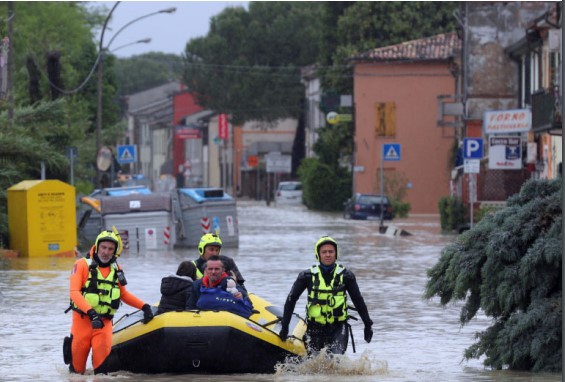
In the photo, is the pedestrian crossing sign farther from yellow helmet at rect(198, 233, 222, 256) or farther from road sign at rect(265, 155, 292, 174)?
road sign at rect(265, 155, 292, 174)

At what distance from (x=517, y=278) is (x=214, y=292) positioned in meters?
2.87

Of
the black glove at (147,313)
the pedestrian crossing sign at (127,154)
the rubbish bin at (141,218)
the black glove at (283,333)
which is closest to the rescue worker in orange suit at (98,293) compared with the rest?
the black glove at (147,313)

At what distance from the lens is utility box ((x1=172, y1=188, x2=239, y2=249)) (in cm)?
3762

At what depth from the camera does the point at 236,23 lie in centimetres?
11275

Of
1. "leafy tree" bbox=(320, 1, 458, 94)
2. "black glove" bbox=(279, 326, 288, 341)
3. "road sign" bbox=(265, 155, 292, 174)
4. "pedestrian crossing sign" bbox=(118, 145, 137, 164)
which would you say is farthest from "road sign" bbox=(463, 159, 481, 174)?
"road sign" bbox=(265, 155, 292, 174)

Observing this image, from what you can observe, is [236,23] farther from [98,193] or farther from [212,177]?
[98,193]

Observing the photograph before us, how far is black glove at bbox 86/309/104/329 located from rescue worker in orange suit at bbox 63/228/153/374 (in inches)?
0.8

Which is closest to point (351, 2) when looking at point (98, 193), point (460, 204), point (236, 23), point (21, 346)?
point (236, 23)

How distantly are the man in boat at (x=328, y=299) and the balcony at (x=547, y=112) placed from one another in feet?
90.3

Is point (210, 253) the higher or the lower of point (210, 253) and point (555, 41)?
the lower

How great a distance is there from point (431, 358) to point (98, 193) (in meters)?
26.6

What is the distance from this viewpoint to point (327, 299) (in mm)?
13039

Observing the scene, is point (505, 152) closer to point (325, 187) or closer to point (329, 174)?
point (329, 174)

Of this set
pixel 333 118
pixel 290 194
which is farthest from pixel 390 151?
pixel 290 194
